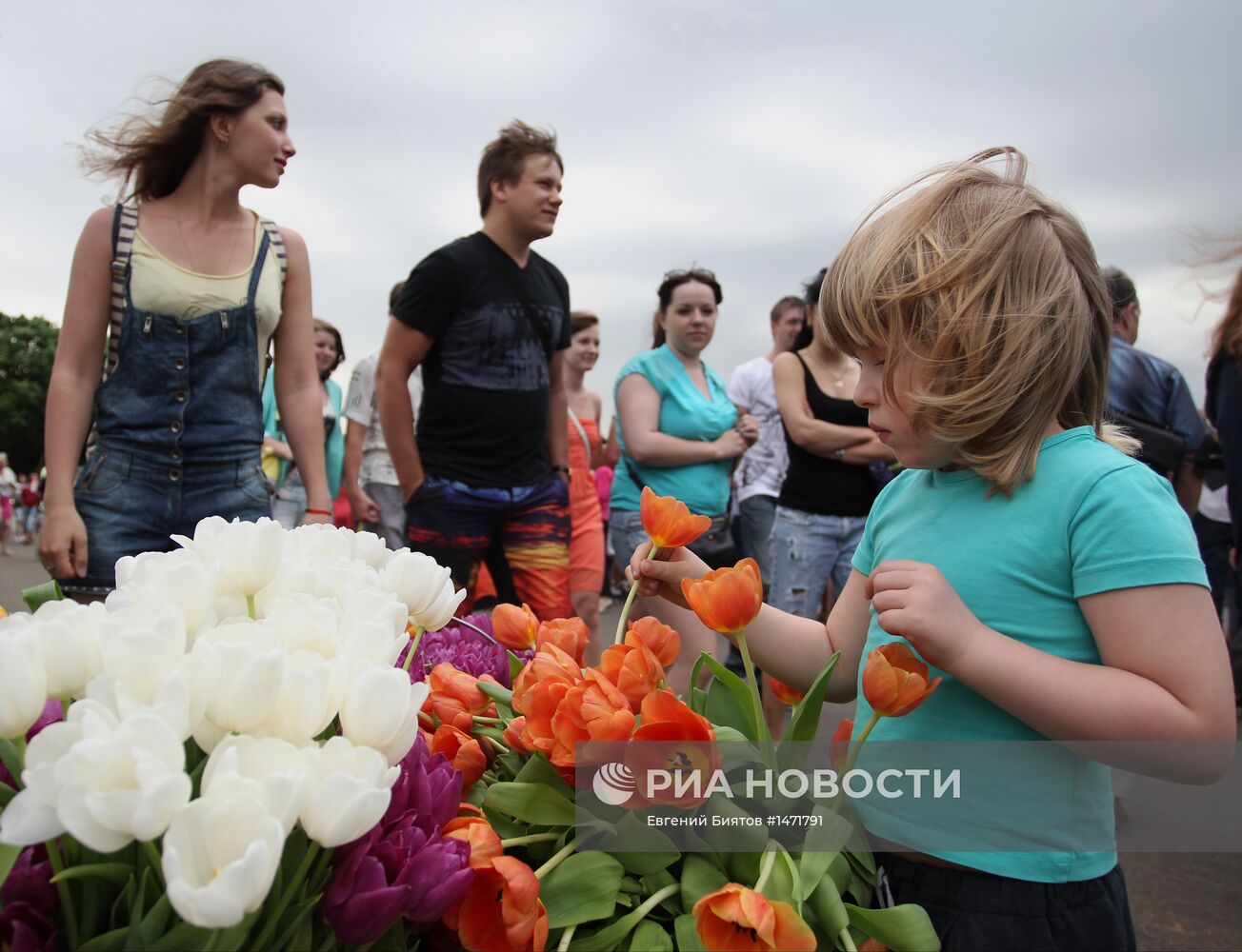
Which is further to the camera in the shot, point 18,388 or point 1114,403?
point 18,388

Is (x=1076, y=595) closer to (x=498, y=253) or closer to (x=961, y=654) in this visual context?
(x=961, y=654)

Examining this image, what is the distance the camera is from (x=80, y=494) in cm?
218

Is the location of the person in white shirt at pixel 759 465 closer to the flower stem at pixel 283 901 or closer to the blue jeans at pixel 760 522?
the blue jeans at pixel 760 522

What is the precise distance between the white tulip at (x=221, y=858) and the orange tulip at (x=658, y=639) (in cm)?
48

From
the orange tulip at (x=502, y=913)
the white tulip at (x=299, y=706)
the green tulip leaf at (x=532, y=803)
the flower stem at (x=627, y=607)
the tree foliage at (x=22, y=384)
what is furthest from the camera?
the tree foliage at (x=22, y=384)

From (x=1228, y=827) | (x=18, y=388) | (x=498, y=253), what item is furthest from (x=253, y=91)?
(x=18, y=388)

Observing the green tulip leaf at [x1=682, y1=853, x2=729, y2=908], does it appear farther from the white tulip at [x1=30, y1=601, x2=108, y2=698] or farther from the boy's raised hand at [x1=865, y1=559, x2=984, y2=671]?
the white tulip at [x1=30, y1=601, x2=108, y2=698]

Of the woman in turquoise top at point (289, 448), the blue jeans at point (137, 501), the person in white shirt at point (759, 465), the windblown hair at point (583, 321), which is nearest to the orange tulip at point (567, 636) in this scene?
the blue jeans at point (137, 501)

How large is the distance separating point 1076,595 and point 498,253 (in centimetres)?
235

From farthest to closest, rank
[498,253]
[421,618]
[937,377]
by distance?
[498,253]
[937,377]
[421,618]

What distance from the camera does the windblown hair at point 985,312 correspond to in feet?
3.48

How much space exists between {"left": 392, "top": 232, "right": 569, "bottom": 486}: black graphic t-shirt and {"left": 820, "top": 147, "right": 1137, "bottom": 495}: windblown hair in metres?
1.89

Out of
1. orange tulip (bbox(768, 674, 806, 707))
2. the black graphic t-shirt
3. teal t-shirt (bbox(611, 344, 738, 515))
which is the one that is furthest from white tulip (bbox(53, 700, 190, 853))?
teal t-shirt (bbox(611, 344, 738, 515))

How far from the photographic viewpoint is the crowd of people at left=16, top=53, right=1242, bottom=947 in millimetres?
1013
